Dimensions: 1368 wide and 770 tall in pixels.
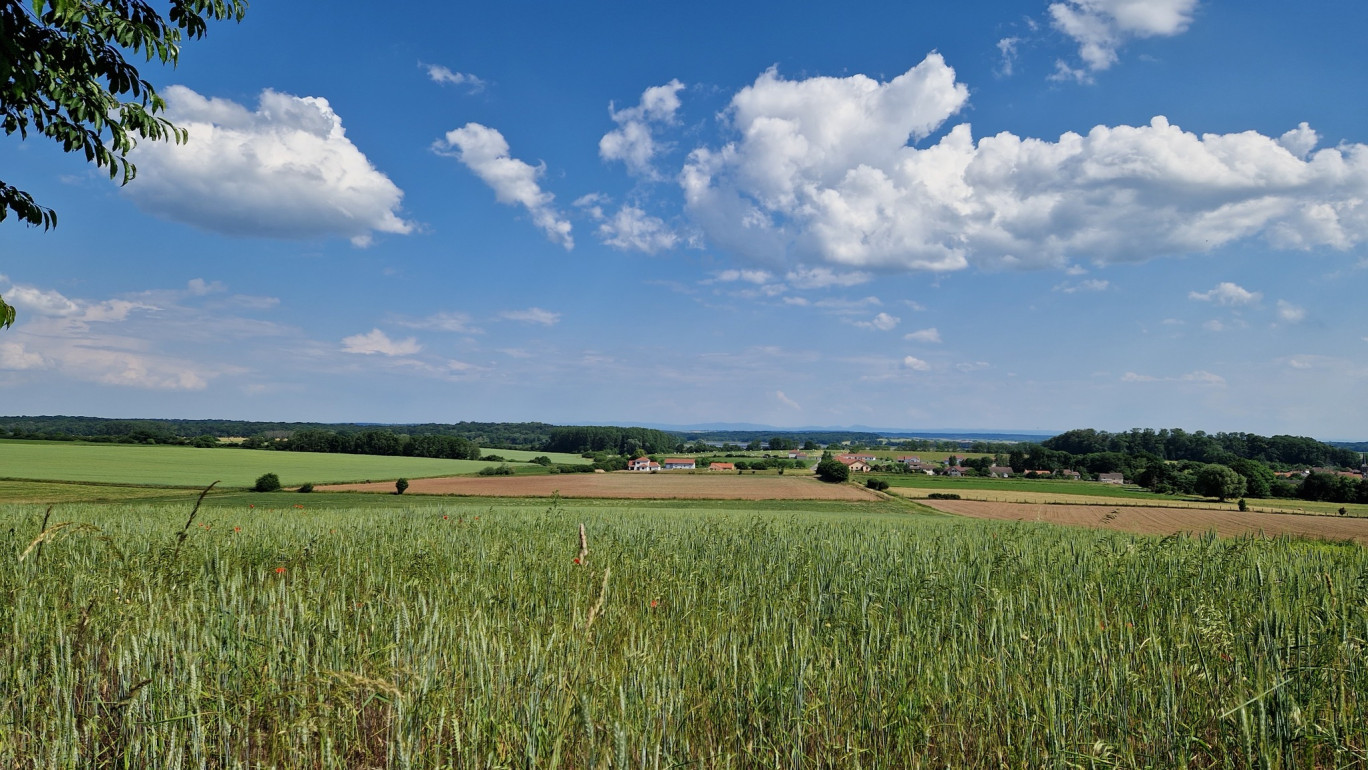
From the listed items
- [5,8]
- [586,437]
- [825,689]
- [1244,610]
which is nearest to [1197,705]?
[825,689]

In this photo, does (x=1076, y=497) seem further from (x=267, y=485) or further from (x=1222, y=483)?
(x=267, y=485)

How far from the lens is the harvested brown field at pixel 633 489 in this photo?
58.8m

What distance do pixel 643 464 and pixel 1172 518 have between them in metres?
76.1

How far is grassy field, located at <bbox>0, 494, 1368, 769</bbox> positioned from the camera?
2.64m

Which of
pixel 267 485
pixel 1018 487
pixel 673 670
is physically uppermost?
pixel 673 670

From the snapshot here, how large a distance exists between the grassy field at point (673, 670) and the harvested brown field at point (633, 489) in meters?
52.0

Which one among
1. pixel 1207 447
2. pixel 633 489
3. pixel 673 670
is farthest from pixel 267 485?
pixel 1207 447

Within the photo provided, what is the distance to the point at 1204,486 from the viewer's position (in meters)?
84.1

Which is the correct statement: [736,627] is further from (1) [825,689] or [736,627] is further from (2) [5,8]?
(2) [5,8]

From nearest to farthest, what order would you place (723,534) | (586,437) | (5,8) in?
(5,8)
(723,534)
(586,437)

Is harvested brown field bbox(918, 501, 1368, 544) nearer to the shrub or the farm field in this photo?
the farm field

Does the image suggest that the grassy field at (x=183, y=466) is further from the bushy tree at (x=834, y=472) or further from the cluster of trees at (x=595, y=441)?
the cluster of trees at (x=595, y=441)

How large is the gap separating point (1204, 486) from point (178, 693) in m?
110

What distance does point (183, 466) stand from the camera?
6881 centimetres
